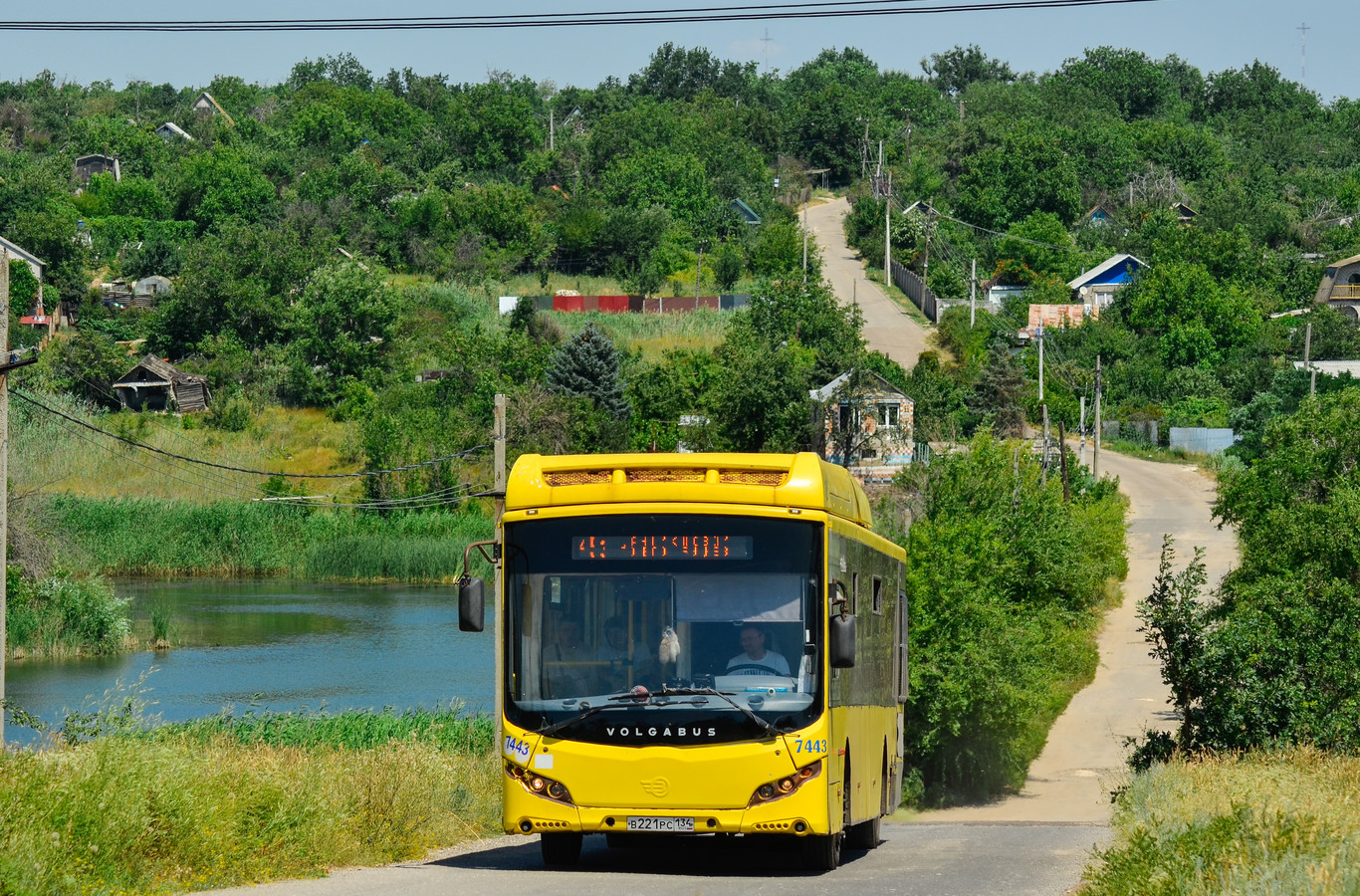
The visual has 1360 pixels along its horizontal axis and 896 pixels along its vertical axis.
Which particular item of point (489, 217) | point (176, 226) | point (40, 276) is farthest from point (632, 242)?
point (40, 276)

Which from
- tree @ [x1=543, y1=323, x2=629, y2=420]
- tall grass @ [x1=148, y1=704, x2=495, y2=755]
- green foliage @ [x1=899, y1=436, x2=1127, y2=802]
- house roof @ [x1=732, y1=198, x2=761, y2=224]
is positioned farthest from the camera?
house roof @ [x1=732, y1=198, x2=761, y2=224]

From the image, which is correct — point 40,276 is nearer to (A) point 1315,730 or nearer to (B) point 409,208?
(B) point 409,208

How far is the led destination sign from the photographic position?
13.0 m

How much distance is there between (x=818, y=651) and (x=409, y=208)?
114357 millimetres

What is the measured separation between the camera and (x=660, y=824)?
12523 mm

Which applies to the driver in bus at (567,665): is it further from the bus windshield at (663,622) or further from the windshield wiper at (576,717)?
the windshield wiper at (576,717)

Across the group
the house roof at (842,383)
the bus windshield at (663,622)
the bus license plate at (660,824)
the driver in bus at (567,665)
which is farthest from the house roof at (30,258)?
the bus license plate at (660,824)

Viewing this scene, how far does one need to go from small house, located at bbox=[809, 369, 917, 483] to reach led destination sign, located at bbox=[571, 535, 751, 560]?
224ft

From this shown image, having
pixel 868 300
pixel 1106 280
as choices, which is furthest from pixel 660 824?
pixel 1106 280

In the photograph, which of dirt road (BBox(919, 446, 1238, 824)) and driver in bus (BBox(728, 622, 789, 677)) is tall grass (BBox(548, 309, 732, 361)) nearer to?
dirt road (BBox(919, 446, 1238, 824))

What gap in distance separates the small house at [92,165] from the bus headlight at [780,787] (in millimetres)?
139689

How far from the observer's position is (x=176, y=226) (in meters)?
121

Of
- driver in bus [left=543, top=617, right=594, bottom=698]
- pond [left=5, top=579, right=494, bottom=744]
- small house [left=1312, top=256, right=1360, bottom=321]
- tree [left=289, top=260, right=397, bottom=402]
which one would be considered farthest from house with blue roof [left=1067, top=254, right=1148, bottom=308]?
driver in bus [left=543, top=617, right=594, bottom=698]

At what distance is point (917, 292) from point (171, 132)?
81.7 m
